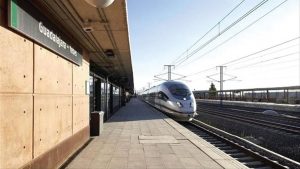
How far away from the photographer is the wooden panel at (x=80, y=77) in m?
10.3

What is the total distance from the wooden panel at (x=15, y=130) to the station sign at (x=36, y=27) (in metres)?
0.95

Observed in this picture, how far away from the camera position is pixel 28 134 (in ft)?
19.4

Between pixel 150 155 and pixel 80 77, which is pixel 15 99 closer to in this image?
pixel 150 155

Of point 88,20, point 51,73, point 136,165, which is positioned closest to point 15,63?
point 51,73

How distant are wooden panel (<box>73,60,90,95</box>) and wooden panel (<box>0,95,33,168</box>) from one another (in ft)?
13.8

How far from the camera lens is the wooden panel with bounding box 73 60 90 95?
33.6 feet

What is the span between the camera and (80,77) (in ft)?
36.5

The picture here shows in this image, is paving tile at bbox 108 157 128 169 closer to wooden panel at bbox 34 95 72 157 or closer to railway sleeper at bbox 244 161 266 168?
wooden panel at bbox 34 95 72 157

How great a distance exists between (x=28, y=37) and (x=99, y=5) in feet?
5.41

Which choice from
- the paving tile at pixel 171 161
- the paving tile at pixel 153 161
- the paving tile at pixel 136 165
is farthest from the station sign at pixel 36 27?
the paving tile at pixel 171 161

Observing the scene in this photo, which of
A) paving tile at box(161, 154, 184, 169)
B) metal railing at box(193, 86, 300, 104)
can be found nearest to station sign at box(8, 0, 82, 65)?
paving tile at box(161, 154, 184, 169)

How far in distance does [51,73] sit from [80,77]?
12.2ft

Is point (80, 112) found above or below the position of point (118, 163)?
above

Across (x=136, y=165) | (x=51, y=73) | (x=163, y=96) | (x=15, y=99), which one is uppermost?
(x=51, y=73)
